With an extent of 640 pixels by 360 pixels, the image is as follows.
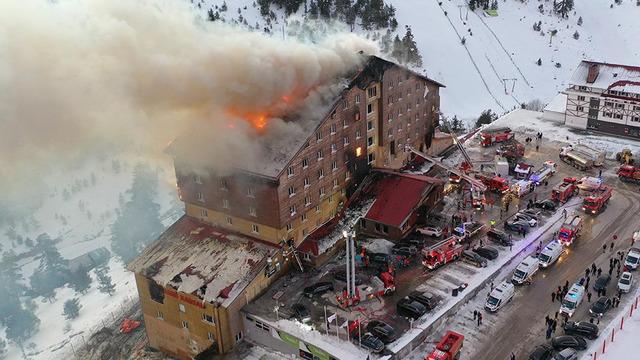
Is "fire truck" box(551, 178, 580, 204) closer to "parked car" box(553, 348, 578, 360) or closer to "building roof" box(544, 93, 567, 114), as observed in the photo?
"parked car" box(553, 348, 578, 360)

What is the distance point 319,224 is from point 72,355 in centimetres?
2840

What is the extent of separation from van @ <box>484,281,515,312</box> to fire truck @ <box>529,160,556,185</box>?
19.9 m

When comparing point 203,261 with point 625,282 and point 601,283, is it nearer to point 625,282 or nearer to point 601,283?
point 601,283

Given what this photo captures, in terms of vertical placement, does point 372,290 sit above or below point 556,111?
below

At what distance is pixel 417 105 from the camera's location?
65.8 metres

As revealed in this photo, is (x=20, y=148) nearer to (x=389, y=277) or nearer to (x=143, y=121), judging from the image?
(x=143, y=121)

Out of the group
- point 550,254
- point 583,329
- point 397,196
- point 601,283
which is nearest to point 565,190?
point 550,254

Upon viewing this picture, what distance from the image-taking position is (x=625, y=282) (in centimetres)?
4588

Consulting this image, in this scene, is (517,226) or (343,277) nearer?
(343,277)

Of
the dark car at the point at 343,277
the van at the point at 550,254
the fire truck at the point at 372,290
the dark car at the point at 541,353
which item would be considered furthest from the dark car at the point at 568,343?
the dark car at the point at 343,277

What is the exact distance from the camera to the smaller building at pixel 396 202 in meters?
53.1

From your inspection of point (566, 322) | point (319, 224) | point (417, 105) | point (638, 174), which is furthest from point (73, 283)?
point (638, 174)

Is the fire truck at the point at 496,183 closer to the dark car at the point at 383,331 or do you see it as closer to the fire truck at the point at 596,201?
the fire truck at the point at 596,201

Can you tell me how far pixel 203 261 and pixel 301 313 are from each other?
9.24 meters
